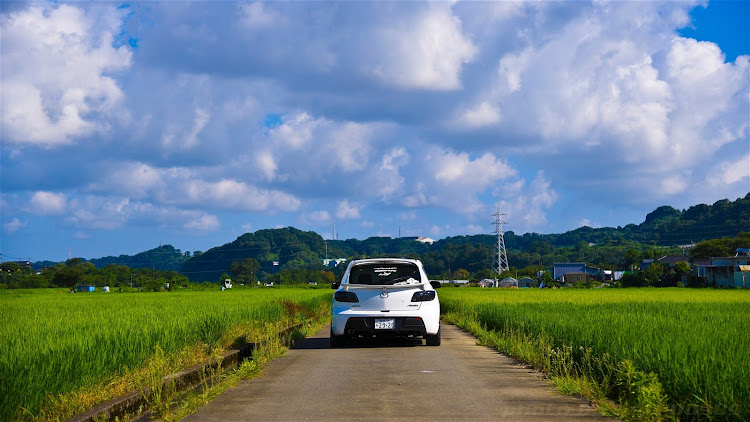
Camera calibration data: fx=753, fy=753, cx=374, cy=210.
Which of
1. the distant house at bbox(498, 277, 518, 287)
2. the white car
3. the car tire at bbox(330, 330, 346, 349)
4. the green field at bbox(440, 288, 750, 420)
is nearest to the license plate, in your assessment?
the white car

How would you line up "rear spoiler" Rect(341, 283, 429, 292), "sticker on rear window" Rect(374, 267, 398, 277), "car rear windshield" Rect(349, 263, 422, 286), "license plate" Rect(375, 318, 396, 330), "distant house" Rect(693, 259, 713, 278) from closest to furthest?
"license plate" Rect(375, 318, 396, 330)
"rear spoiler" Rect(341, 283, 429, 292)
"car rear windshield" Rect(349, 263, 422, 286)
"sticker on rear window" Rect(374, 267, 398, 277)
"distant house" Rect(693, 259, 713, 278)

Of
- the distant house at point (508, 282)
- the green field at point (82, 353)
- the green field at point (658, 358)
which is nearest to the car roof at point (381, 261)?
the green field at point (658, 358)

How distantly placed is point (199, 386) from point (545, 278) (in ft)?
345

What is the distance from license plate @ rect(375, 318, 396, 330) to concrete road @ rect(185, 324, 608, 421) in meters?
0.96

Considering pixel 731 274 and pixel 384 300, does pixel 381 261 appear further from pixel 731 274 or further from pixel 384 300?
pixel 731 274

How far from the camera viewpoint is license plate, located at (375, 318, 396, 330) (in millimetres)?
13969

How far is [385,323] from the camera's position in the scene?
1398cm

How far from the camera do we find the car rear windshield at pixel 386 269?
14.5 meters

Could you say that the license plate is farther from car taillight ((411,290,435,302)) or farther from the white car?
car taillight ((411,290,435,302))

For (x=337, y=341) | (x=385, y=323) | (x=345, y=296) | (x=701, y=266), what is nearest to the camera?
(x=385, y=323)

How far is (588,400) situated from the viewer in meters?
8.15

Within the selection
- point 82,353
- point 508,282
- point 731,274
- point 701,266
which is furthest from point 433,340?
point 508,282

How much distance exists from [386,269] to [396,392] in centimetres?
686

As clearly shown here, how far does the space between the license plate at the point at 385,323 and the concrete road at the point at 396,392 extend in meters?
0.96
